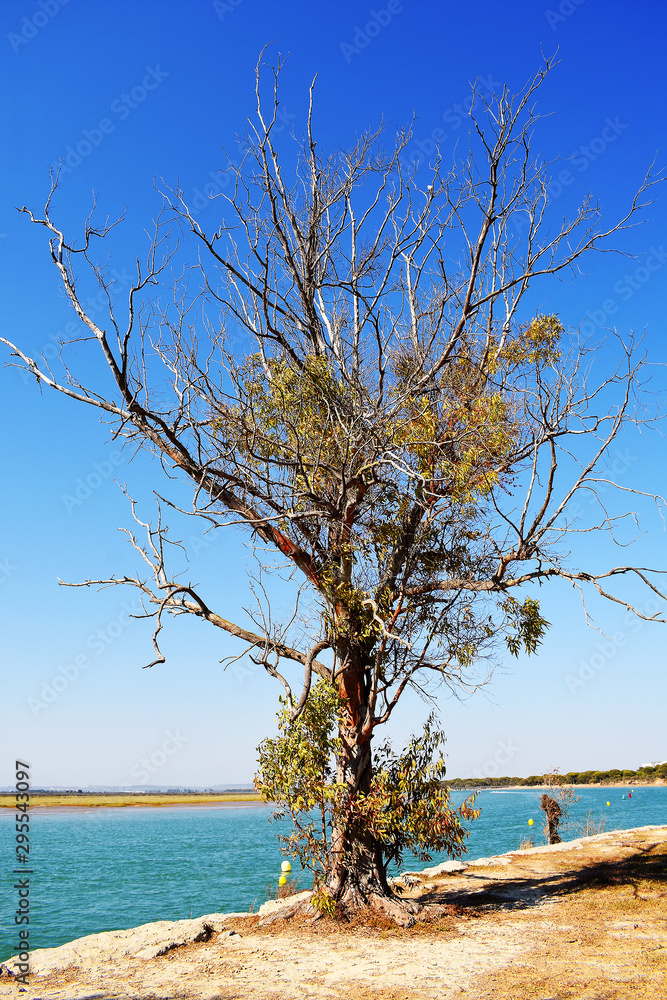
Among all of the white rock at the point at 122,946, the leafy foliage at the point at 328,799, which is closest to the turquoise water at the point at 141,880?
the leafy foliage at the point at 328,799

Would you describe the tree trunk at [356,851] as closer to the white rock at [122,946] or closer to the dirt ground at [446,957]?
the dirt ground at [446,957]

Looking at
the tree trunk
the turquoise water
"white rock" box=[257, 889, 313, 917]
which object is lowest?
the turquoise water

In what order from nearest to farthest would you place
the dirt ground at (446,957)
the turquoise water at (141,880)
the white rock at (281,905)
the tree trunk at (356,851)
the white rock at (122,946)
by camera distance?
the dirt ground at (446,957) < the white rock at (122,946) < the tree trunk at (356,851) < the white rock at (281,905) < the turquoise water at (141,880)

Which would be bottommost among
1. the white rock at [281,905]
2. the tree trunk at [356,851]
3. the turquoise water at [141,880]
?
the turquoise water at [141,880]

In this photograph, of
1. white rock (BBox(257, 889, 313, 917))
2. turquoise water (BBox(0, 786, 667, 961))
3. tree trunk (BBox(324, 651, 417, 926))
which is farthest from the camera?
turquoise water (BBox(0, 786, 667, 961))

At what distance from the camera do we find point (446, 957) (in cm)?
745

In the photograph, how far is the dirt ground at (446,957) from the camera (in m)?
6.40

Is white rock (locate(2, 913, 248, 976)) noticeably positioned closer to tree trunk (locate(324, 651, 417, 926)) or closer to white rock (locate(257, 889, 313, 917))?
white rock (locate(257, 889, 313, 917))

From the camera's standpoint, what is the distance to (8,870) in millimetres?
30141

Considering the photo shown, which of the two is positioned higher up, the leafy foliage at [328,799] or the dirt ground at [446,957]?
the leafy foliage at [328,799]

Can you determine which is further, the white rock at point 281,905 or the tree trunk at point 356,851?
the white rock at point 281,905

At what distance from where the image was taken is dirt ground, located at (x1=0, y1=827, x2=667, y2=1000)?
21.0ft

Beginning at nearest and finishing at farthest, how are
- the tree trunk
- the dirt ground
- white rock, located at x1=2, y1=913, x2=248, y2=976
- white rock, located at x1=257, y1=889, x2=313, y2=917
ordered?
the dirt ground
white rock, located at x1=2, y1=913, x2=248, y2=976
the tree trunk
white rock, located at x1=257, y1=889, x2=313, y2=917

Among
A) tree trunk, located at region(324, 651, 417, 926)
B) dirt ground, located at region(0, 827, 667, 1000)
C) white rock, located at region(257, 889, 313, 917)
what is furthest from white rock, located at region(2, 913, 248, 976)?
tree trunk, located at region(324, 651, 417, 926)
